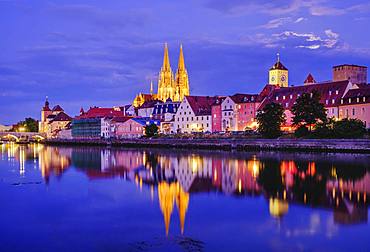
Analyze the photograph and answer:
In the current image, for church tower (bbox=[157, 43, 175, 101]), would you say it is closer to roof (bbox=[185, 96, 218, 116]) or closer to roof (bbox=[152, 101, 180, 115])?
roof (bbox=[152, 101, 180, 115])

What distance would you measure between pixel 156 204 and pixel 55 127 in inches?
4430

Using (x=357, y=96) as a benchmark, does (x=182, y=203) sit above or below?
below

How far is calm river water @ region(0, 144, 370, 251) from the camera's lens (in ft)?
46.5

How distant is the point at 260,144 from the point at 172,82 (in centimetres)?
7050

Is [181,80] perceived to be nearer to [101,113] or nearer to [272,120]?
[101,113]

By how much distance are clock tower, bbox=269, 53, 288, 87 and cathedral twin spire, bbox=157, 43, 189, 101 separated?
30.3 m

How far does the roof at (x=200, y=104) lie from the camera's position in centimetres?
8175

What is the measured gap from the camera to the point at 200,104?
83438 millimetres

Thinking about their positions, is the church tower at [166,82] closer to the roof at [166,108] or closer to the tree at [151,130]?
the roof at [166,108]

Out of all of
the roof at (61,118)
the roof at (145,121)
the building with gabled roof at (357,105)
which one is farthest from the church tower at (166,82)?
the building with gabled roof at (357,105)

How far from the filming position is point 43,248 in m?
13.8

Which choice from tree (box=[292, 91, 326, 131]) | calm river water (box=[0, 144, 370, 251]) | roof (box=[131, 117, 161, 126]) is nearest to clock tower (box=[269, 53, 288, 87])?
roof (box=[131, 117, 161, 126])

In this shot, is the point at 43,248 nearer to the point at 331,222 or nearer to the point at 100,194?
the point at 331,222

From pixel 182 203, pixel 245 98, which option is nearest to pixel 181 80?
pixel 245 98
